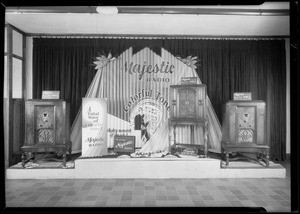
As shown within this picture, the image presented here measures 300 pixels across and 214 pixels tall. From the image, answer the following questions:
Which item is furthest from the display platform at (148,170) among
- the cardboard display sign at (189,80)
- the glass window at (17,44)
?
the glass window at (17,44)

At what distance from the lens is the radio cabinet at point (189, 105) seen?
4.89m

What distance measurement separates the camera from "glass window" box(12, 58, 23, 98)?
5188mm

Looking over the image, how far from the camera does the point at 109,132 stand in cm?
566

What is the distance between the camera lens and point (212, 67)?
18.9 feet

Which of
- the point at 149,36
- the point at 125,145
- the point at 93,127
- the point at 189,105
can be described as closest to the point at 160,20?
the point at 149,36

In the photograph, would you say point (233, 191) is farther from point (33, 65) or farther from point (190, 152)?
point (33, 65)

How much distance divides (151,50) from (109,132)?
2.19 meters

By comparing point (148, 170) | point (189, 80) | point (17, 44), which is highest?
point (17, 44)

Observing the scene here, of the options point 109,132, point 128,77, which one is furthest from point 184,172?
point 128,77

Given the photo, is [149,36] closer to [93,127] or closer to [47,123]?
[93,127]

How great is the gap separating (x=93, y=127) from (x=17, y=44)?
255 cm

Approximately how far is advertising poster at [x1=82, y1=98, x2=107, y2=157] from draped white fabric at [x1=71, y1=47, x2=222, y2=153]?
772mm

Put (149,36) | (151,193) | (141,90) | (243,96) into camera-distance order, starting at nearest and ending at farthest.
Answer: (151,193)
(243,96)
(149,36)
(141,90)

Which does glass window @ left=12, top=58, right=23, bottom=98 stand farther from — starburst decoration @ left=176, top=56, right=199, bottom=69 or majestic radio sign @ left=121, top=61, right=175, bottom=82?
starburst decoration @ left=176, top=56, right=199, bottom=69
